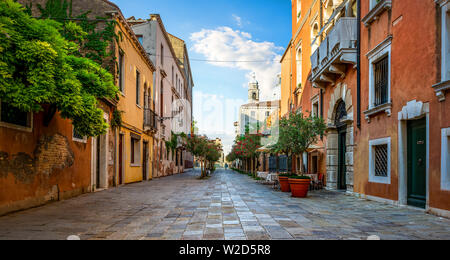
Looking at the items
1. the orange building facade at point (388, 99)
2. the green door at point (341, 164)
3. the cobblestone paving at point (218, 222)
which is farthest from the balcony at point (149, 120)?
the cobblestone paving at point (218, 222)

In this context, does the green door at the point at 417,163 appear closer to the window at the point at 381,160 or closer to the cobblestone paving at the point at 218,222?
the cobblestone paving at the point at 218,222

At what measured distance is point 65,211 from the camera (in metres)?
7.83

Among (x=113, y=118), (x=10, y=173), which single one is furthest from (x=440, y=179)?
(x=113, y=118)

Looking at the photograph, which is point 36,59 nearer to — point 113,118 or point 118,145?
point 113,118

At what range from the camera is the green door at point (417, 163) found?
8268mm

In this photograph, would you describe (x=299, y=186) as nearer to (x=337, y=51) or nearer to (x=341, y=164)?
(x=341, y=164)

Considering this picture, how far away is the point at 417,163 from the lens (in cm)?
857

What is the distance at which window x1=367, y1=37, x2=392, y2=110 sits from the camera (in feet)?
Result: 32.5

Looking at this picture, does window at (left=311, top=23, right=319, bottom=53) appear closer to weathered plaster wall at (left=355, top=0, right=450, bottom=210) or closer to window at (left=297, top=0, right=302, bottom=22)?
window at (left=297, top=0, right=302, bottom=22)

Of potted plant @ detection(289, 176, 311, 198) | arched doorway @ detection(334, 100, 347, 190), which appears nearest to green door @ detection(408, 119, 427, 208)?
potted plant @ detection(289, 176, 311, 198)

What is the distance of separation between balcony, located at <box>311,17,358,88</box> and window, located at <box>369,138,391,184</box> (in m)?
3.27

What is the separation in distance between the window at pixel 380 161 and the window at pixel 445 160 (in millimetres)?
2399

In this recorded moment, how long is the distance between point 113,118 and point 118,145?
1612 millimetres
